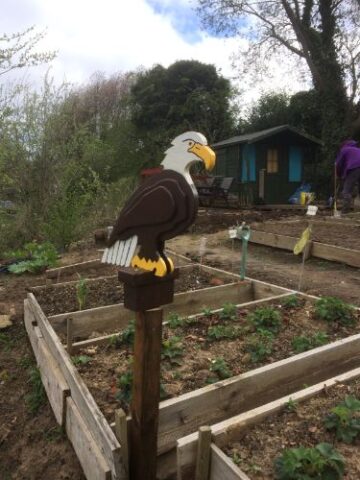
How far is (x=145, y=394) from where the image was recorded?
1757mm

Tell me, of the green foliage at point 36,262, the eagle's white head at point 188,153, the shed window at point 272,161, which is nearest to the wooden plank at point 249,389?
the eagle's white head at point 188,153

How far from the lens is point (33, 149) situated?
303 inches

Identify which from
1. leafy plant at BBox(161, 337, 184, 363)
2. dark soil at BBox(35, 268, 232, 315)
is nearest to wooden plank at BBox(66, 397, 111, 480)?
leafy plant at BBox(161, 337, 184, 363)

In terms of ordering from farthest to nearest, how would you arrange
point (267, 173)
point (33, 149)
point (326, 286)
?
point (267, 173)
point (33, 149)
point (326, 286)

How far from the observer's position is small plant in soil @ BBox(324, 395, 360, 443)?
1820mm

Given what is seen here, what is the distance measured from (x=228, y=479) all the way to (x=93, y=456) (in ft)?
2.34

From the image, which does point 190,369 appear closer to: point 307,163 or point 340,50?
point 307,163

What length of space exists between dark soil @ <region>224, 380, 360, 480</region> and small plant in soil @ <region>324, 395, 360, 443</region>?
1.1 inches

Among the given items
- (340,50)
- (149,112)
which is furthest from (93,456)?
(149,112)

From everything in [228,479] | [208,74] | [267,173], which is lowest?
[228,479]

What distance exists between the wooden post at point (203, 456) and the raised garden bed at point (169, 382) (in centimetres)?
35

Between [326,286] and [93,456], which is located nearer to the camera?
[93,456]

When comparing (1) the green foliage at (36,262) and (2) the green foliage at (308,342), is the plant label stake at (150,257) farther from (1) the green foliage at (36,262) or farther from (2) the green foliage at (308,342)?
(1) the green foliage at (36,262)

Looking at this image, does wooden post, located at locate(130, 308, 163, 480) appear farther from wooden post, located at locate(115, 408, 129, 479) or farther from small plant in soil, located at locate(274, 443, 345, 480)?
small plant in soil, located at locate(274, 443, 345, 480)
